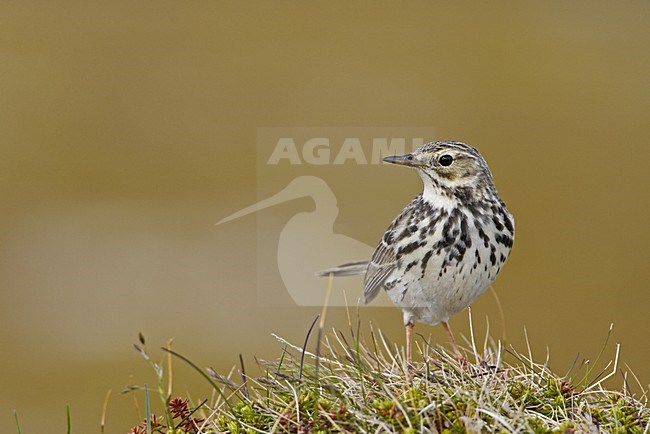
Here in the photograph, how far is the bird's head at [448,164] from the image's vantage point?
13.5 ft

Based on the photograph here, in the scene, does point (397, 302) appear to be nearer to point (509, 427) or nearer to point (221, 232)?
point (509, 427)

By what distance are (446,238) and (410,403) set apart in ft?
4.17

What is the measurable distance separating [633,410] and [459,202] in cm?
140

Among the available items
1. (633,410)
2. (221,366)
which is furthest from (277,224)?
(633,410)

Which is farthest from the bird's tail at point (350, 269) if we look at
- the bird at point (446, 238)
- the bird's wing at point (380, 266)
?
the bird at point (446, 238)

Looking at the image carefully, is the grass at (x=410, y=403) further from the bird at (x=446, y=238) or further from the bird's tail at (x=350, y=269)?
the bird's tail at (x=350, y=269)

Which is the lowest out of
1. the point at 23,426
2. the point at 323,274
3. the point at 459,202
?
the point at 23,426

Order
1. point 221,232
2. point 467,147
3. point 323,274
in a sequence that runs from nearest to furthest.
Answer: point 467,147
point 323,274
point 221,232

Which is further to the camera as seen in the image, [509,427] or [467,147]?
[467,147]

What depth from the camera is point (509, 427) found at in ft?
8.88

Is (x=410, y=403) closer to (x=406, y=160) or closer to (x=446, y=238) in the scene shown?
(x=446, y=238)
